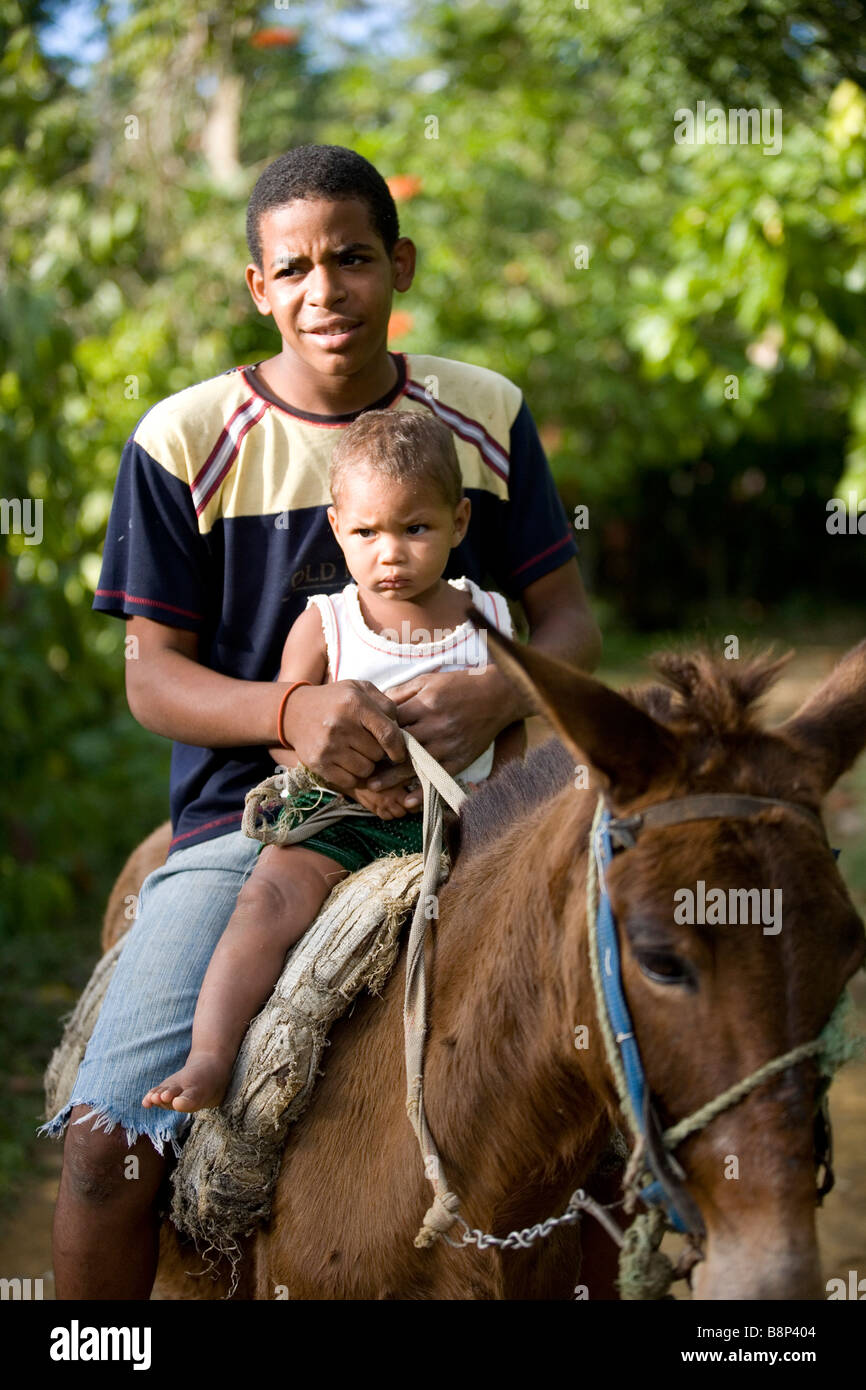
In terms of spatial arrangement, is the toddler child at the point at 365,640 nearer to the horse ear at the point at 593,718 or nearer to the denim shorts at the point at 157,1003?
the denim shorts at the point at 157,1003

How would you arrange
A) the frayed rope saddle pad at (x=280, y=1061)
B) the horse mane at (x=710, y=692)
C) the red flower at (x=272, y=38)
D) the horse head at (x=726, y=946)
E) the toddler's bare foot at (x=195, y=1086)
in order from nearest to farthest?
the horse head at (x=726, y=946) < the horse mane at (x=710, y=692) < the toddler's bare foot at (x=195, y=1086) < the frayed rope saddle pad at (x=280, y=1061) < the red flower at (x=272, y=38)

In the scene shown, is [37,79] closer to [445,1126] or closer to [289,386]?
[289,386]

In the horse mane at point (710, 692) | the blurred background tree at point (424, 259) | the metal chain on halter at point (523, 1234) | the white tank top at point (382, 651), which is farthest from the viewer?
the blurred background tree at point (424, 259)

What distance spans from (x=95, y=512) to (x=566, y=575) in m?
4.96

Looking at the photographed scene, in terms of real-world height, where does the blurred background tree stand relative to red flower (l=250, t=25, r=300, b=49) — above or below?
below

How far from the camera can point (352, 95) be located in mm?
13172

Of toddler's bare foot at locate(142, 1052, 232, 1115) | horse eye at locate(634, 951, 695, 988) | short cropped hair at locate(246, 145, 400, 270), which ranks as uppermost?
short cropped hair at locate(246, 145, 400, 270)

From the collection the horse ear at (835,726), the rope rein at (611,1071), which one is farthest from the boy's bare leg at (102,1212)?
the horse ear at (835,726)

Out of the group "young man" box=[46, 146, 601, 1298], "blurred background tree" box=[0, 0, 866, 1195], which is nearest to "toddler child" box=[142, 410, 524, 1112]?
"young man" box=[46, 146, 601, 1298]

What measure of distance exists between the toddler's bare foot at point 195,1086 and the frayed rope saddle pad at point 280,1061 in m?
0.05

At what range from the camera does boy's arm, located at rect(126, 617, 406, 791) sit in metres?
2.55

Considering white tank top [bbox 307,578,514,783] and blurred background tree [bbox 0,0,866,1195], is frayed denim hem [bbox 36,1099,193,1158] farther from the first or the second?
blurred background tree [bbox 0,0,866,1195]

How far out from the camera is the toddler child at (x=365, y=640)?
254 cm

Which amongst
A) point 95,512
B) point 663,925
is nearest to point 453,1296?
point 663,925
